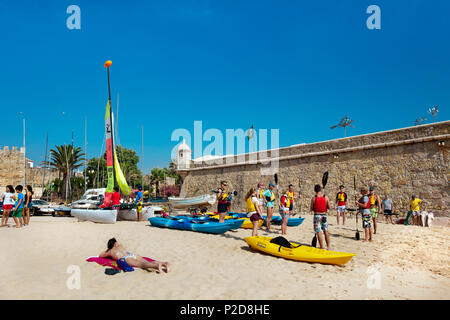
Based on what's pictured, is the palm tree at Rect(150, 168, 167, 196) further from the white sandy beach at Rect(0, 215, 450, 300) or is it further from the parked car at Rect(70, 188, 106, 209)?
the white sandy beach at Rect(0, 215, 450, 300)

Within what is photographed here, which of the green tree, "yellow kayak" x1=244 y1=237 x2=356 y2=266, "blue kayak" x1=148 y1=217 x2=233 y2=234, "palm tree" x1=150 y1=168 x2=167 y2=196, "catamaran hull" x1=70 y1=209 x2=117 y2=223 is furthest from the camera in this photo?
"palm tree" x1=150 y1=168 x2=167 y2=196

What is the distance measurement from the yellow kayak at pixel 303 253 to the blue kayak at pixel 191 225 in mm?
2232

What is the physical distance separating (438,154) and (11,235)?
17.7 metres

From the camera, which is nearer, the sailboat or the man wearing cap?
the sailboat

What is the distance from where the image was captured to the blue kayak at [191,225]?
970 cm

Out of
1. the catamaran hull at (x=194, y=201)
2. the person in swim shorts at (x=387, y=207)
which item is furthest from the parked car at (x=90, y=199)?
the person in swim shorts at (x=387, y=207)

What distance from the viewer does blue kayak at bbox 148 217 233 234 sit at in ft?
31.8

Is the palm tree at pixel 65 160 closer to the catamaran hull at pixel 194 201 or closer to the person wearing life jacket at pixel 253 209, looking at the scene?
the catamaran hull at pixel 194 201

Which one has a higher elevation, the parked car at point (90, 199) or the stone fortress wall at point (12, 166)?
the stone fortress wall at point (12, 166)

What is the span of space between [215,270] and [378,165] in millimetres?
13494

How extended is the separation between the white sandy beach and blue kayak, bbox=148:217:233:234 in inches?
10.2

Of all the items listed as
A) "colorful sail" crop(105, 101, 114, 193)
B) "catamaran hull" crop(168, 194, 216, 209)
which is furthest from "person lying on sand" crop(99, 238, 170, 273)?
"catamaran hull" crop(168, 194, 216, 209)
